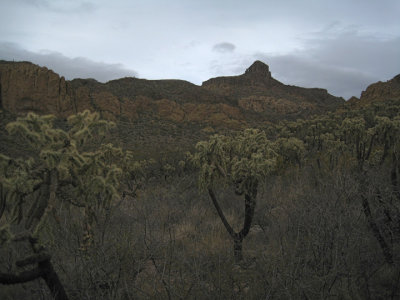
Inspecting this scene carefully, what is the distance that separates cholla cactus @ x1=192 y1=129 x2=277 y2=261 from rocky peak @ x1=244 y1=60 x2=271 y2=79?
315 feet

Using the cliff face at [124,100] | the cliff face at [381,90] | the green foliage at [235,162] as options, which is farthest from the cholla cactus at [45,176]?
the cliff face at [381,90]

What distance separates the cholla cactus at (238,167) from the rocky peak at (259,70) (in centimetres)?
9596

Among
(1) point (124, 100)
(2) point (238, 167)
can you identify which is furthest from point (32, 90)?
(2) point (238, 167)

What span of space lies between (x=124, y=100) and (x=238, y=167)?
4099cm

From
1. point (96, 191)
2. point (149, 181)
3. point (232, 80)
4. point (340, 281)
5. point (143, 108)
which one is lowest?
point (149, 181)

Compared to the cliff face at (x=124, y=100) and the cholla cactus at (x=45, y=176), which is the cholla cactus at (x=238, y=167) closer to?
the cholla cactus at (x=45, y=176)

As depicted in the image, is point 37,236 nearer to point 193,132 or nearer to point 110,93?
point 193,132

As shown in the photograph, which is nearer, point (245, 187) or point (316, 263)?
point (316, 263)

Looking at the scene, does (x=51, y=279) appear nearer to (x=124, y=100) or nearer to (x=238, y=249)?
(x=238, y=249)

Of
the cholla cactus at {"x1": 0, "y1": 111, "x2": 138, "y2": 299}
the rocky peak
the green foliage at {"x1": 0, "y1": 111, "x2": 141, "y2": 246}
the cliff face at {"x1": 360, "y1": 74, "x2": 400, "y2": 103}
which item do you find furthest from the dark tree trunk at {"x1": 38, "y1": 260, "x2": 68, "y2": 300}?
the rocky peak

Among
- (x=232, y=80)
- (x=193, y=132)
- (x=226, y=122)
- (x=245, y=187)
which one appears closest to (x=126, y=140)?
(x=193, y=132)

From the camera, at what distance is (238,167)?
15.6 ft

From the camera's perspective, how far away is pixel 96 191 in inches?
99.0

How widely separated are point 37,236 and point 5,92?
124 ft
